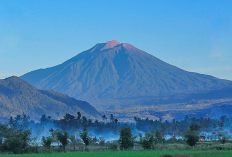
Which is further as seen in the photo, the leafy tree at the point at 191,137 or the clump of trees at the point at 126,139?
the leafy tree at the point at 191,137

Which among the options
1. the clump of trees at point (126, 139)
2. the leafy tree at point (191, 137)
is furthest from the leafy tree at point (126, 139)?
the leafy tree at point (191, 137)

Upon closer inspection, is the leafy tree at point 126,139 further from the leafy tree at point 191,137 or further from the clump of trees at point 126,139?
the leafy tree at point 191,137

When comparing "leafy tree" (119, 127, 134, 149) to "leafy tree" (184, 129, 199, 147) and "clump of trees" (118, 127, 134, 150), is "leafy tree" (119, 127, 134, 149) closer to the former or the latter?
"clump of trees" (118, 127, 134, 150)

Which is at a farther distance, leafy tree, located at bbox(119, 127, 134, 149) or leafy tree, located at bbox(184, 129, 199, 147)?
leafy tree, located at bbox(184, 129, 199, 147)

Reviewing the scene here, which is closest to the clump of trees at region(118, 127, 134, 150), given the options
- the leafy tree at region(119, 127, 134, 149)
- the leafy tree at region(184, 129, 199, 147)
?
the leafy tree at region(119, 127, 134, 149)

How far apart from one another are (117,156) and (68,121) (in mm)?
82384

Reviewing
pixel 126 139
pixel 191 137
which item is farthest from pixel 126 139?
pixel 191 137

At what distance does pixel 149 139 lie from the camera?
6031 cm

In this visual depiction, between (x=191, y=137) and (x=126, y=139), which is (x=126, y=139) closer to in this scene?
(x=126, y=139)

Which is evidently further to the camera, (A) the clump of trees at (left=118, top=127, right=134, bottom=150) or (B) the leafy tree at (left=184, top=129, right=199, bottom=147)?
(B) the leafy tree at (left=184, top=129, right=199, bottom=147)

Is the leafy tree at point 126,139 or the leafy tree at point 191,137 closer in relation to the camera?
the leafy tree at point 126,139

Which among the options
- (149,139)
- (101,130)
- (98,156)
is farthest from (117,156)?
(101,130)

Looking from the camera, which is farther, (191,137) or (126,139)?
(191,137)

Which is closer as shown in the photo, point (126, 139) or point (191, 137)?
point (126, 139)
